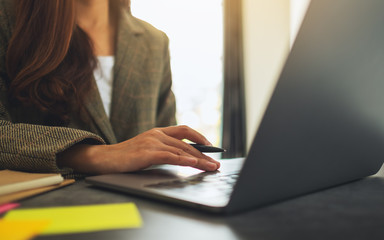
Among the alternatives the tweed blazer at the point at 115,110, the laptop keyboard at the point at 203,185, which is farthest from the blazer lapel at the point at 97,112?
the laptop keyboard at the point at 203,185

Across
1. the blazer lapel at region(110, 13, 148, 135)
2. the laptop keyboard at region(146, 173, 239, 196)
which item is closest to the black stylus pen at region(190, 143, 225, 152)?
the laptop keyboard at region(146, 173, 239, 196)

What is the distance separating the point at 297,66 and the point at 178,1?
2.47 metres

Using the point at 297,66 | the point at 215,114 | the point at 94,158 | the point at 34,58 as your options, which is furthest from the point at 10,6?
the point at 215,114

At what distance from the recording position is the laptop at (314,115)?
26 cm

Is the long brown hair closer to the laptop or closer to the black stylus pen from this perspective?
the black stylus pen

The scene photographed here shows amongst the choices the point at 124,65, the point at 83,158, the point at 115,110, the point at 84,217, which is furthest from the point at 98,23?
the point at 84,217

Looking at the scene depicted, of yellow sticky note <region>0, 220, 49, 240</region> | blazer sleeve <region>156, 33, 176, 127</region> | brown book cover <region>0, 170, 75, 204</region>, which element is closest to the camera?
yellow sticky note <region>0, 220, 49, 240</region>

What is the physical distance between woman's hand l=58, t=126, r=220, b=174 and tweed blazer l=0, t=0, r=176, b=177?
0.03 meters

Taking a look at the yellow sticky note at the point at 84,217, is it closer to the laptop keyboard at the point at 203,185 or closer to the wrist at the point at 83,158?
the laptop keyboard at the point at 203,185

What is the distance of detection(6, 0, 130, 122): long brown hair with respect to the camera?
0.83 meters

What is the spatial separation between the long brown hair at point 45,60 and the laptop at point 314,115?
1.90 feet

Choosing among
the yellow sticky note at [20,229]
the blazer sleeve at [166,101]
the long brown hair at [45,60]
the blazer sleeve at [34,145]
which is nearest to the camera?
the yellow sticky note at [20,229]

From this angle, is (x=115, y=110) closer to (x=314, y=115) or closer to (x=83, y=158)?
(x=83, y=158)

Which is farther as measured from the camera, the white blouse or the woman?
the white blouse
